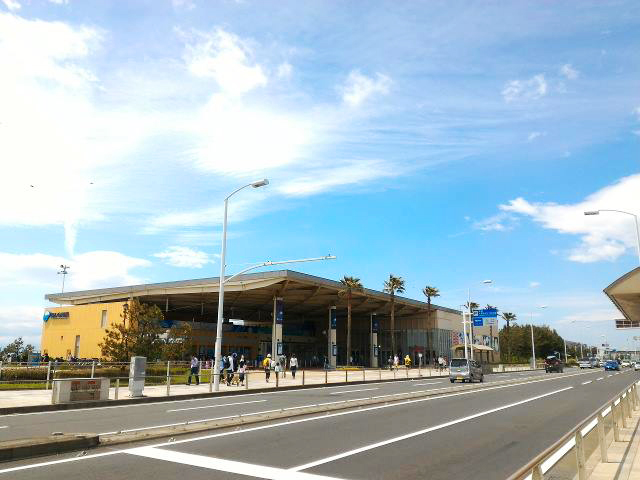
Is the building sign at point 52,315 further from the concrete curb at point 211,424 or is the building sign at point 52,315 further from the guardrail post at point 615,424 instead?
the guardrail post at point 615,424

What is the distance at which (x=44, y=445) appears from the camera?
8945 millimetres

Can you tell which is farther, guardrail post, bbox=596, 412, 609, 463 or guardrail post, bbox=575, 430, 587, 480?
guardrail post, bbox=596, 412, 609, 463

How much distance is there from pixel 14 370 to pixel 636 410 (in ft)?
95.5

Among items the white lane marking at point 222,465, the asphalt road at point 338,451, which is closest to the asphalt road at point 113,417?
the asphalt road at point 338,451

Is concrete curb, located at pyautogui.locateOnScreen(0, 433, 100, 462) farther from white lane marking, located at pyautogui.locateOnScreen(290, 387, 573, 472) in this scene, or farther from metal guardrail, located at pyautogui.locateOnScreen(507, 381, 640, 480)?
metal guardrail, located at pyautogui.locateOnScreen(507, 381, 640, 480)

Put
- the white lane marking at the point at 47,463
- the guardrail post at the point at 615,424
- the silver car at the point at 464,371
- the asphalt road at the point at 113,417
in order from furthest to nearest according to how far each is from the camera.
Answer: the silver car at the point at 464,371, the asphalt road at the point at 113,417, the guardrail post at the point at 615,424, the white lane marking at the point at 47,463

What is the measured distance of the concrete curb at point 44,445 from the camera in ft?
28.1

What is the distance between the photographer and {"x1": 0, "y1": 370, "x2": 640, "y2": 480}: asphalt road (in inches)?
310

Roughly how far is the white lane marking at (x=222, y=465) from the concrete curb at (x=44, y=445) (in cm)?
93

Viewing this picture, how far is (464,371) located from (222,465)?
102 ft

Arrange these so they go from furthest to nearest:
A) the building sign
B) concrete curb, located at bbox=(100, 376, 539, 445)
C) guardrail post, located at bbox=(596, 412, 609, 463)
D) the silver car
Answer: the building sign, the silver car, concrete curb, located at bbox=(100, 376, 539, 445), guardrail post, located at bbox=(596, 412, 609, 463)

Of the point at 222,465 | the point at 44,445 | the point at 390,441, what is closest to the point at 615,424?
the point at 390,441

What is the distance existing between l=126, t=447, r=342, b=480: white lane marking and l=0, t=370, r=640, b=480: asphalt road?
0.6 inches

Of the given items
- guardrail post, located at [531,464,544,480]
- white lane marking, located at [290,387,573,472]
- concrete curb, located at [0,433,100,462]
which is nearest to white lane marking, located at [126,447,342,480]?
white lane marking, located at [290,387,573,472]
